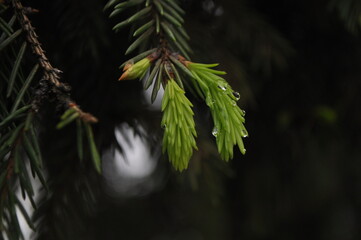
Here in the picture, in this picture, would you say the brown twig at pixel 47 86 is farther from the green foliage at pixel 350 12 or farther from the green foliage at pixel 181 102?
the green foliage at pixel 350 12

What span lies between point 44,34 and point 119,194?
103 centimetres

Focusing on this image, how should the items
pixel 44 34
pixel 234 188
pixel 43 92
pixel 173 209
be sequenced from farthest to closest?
pixel 173 209
pixel 234 188
pixel 44 34
pixel 43 92

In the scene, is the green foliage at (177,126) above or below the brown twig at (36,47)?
below

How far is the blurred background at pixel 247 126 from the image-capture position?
3.03 feet

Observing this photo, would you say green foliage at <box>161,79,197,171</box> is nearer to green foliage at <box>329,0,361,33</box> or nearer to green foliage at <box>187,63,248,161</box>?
green foliage at <box>187,63,248,161</box>

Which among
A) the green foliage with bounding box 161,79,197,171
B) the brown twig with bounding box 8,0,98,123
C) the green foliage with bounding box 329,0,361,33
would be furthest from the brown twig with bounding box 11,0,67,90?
the green foliage with bounding box 329,0,361,33

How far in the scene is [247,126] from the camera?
52.7 inches

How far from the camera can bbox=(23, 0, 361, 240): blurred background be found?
923 millimetres

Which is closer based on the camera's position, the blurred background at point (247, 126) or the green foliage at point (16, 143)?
the green foliage at point (16, 143)

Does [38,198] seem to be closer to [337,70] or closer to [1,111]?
[1,111]

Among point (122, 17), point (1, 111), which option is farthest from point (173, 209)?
point (1, 111)

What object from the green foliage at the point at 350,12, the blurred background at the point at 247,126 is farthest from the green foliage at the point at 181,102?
the green foliage at the point at 350,12

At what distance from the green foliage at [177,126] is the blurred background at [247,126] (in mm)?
279

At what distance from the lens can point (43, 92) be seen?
21.3 inches
